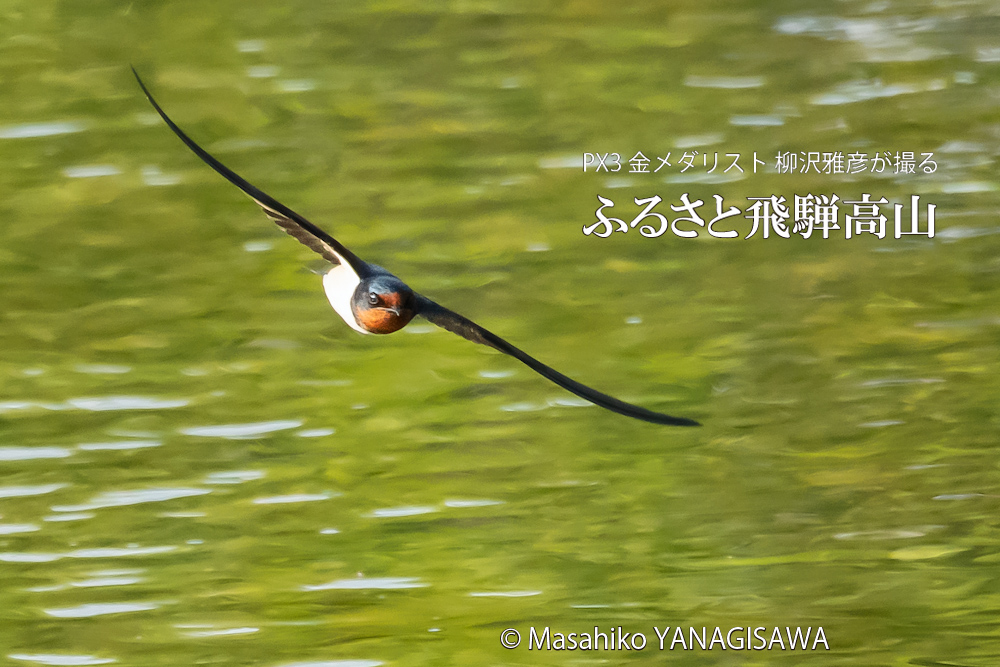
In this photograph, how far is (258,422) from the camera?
1646 millimetres

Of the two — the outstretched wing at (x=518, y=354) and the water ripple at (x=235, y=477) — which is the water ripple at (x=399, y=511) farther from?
the outstretched wing at (x=518, y=354)

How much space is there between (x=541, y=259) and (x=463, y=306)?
170 millimetres

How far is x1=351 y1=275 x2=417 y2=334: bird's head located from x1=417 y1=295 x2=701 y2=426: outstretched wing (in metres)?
0.03

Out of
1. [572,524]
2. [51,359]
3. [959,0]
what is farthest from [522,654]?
[959,0]

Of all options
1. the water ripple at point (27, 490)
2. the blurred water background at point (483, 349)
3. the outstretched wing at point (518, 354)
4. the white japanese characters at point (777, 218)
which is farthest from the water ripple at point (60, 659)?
the white japanese characters at point (777, 218)

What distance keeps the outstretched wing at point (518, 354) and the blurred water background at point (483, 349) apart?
335mm

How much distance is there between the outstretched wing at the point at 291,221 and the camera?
1.10 meters

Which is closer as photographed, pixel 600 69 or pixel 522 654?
pixel 522 654

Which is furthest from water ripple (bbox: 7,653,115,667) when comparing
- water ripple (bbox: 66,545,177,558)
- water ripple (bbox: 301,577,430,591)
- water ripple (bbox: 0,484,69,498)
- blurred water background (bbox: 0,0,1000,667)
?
water ripple (bbox: 301,577,430,591)

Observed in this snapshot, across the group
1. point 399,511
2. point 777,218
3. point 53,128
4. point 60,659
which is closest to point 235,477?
point 399,511

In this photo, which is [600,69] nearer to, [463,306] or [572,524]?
[463,306]

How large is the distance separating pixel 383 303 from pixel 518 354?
20 cm

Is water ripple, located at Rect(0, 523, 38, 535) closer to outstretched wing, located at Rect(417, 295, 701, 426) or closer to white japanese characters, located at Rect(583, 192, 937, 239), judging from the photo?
outstretched wing, located at Rect(417, 295, 701, 426)

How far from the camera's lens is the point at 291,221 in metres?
1.24
